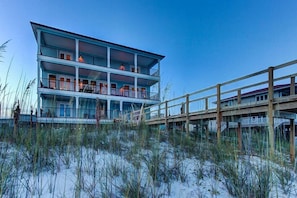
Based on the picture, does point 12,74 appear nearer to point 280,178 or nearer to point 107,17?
point 280,178

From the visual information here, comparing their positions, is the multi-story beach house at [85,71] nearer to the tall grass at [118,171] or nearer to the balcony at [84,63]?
the balcony at [84,63]

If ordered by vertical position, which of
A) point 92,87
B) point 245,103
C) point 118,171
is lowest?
point 118,171

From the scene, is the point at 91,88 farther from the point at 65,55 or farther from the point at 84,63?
the point at 65,55

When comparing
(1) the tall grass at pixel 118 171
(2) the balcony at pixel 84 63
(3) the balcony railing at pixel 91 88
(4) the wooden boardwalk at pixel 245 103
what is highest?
(2) the balcony at pixel 84 63

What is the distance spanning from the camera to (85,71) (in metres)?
19.4

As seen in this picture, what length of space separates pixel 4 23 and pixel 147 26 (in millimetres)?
25112

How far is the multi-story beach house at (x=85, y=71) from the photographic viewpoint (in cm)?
1638

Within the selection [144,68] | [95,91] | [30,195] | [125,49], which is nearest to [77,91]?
[95,91]

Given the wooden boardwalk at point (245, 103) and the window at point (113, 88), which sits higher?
the window at point (113, 88)

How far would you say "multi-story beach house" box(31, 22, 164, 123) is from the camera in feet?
53.7

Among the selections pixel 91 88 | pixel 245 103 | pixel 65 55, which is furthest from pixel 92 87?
pixel 245 103

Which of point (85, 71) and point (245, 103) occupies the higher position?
point (85, 71)

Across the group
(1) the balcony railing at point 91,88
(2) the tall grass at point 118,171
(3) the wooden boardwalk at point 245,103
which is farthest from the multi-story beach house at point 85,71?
(2) the tall grass at point 118,171

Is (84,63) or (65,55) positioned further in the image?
(65,55)
